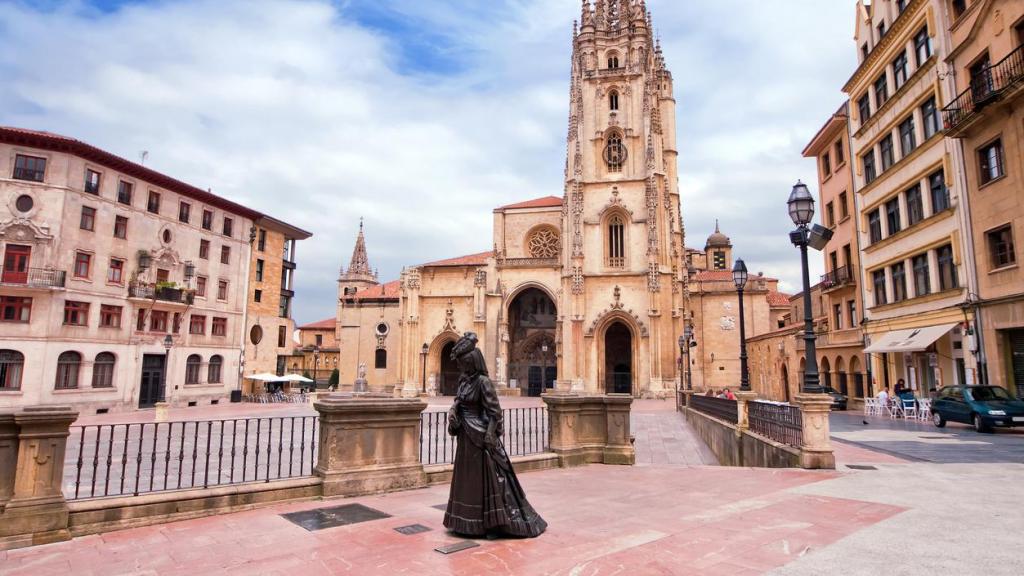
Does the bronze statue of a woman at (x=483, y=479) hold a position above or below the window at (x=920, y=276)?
below

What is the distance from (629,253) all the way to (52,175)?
3421 cm

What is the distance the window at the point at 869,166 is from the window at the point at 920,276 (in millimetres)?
4811

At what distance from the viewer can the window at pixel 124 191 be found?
30.7m

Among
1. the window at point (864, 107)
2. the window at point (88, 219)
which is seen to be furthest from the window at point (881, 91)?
the window at point (88, 219)

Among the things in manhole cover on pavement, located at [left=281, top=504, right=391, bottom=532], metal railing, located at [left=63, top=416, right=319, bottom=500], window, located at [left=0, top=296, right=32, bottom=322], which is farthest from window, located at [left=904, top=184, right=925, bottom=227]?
window, located at [left=0, top=296, right=32, bottom=322]

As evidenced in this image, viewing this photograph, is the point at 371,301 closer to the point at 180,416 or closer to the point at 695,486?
the point at 180,416

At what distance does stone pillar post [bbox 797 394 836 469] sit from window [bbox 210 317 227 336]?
3567 centimetres

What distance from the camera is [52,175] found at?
27.5 m

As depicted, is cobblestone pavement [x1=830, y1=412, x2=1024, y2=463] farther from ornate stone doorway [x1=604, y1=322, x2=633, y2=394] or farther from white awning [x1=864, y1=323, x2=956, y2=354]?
ornate stone doorway [x1=604, y1=322, x2=633, y2=394]

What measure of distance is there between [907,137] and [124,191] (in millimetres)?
37303

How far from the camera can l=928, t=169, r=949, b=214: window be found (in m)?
19.4

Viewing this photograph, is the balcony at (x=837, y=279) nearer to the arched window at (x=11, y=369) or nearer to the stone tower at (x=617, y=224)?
the stone tower at (x=617, y=224)

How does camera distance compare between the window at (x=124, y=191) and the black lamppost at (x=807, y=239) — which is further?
the window at (x=124, y=191)

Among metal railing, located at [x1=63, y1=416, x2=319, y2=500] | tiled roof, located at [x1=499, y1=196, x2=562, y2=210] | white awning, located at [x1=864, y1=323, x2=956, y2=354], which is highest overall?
tiled roof, located at [x1=499, y1=196, x2=562, y2=210]
